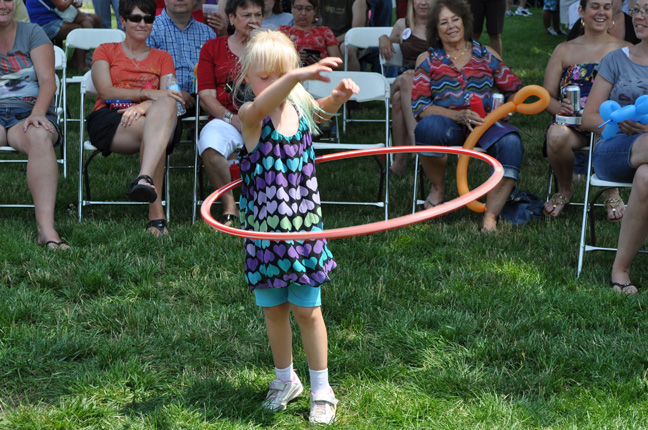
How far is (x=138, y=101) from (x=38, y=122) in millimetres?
696

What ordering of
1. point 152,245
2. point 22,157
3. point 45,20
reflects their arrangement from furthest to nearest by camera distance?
point 45,20, point 22,157, point 152,245

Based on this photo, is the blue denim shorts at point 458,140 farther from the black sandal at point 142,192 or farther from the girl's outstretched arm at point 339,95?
the girl's outstretched arm at point 339,95

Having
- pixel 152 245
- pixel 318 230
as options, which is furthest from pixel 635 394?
pixel 152 245

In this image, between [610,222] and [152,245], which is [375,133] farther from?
[152,245]

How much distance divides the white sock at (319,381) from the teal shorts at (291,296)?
28 cm

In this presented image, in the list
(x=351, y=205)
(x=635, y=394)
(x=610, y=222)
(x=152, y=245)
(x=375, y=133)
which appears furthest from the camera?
(x=375, y=133)

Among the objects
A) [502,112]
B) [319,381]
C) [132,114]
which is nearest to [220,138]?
[132,114]

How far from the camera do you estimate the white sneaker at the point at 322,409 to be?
284 centimetres

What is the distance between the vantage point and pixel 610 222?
522 cm

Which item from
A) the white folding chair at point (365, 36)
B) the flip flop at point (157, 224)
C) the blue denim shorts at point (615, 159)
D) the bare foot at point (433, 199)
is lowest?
the flip flop at point (157, 224)

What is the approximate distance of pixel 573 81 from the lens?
5.32 m

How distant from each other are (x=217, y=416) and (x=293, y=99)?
1214 millimetres

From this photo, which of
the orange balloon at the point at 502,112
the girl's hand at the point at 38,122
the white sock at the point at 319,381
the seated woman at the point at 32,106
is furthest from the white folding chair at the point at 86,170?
the white sock at the point at 319,381

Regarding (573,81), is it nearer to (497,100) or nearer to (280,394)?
(497,100)
